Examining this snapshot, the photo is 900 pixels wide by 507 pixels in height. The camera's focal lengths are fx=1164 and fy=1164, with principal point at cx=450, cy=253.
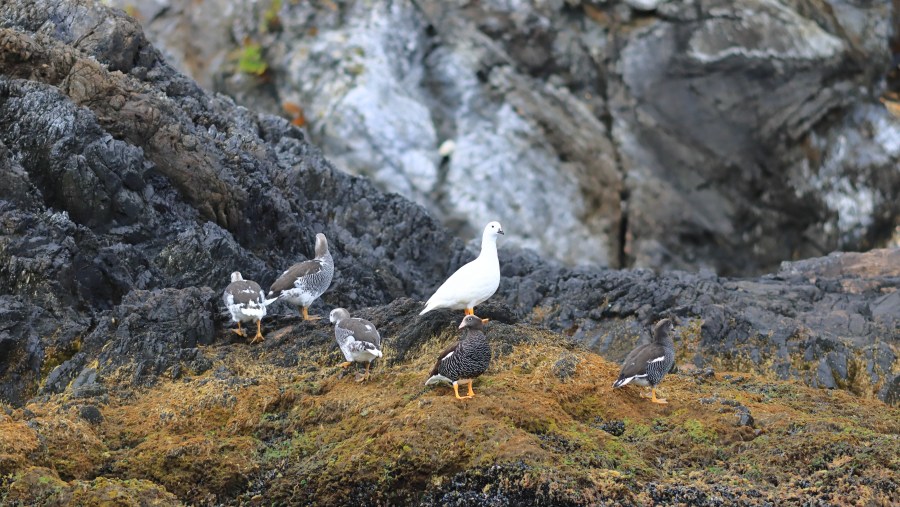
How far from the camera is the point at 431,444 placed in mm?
15000

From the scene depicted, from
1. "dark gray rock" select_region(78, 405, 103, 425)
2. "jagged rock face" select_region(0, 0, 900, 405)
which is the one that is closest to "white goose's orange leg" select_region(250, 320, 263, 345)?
"jagged rock face" select_region(0, 0, 900, 405)

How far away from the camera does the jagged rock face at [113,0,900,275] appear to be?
151 feet

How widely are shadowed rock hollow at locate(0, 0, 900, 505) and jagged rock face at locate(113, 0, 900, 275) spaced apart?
56.5 feet

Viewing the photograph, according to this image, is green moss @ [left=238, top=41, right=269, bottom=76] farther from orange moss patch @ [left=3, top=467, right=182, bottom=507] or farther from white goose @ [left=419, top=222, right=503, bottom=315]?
orange moss patch @ [left=3, top=467, right=182, bottom=507]

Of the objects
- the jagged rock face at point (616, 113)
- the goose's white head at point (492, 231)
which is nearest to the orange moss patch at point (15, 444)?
the goose's white head at point (492, 231)

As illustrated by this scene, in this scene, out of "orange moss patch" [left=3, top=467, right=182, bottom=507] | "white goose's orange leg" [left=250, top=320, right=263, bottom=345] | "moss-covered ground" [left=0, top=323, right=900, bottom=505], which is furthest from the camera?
"white goose's orange leg" [left=250, top=320, right=263, bottom=345]

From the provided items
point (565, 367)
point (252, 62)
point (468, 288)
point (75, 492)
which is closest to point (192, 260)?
point (468, 288)

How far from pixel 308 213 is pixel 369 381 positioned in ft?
31.8

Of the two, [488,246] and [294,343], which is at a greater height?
[488,246]

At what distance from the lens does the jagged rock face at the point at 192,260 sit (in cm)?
1877

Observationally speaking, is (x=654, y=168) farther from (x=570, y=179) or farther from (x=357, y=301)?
(x=357, y=301)

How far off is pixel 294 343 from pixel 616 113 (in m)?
31.4

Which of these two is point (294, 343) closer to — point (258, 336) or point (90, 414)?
point (258, 336)

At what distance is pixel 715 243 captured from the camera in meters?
46.8
